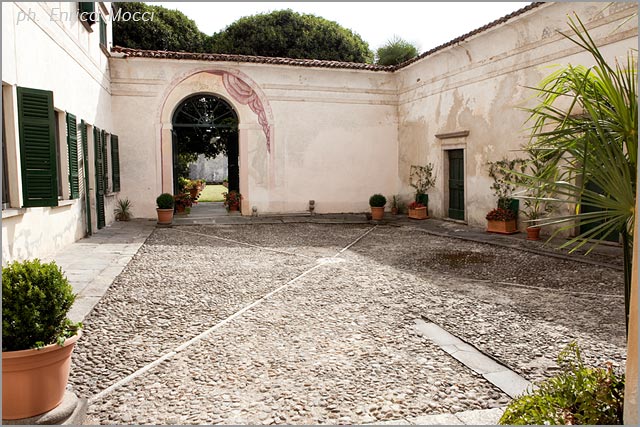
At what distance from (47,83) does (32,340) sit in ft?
21.9

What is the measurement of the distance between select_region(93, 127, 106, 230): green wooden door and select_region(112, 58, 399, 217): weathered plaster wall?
263cm

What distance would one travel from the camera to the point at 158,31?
23797 mm

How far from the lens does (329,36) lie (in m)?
26.7

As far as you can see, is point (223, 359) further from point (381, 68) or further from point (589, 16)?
point (381, 68)

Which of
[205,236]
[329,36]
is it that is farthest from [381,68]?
[329,36]

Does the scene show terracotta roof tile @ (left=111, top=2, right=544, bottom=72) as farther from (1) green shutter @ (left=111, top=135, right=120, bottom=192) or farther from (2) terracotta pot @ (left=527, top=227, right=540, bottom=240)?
(2) terracotta pot @ (left=527, top=227, right=540, bottom=240)

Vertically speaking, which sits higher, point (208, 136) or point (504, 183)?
point (208, 136)

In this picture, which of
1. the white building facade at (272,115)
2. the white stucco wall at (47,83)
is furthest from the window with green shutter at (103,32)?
the white stucco wall at (47,83)

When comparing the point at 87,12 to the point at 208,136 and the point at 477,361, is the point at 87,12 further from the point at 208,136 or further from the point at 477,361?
the point at 208,136

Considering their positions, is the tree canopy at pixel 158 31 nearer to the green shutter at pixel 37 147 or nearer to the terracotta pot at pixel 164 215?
the terracotta pot at pixel 164 215

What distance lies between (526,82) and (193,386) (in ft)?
33.8

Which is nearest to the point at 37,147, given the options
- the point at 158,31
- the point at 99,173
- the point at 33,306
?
the point at 99,173

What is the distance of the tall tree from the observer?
84.3 ft

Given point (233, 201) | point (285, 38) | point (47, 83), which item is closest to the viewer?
point (47, 83)
